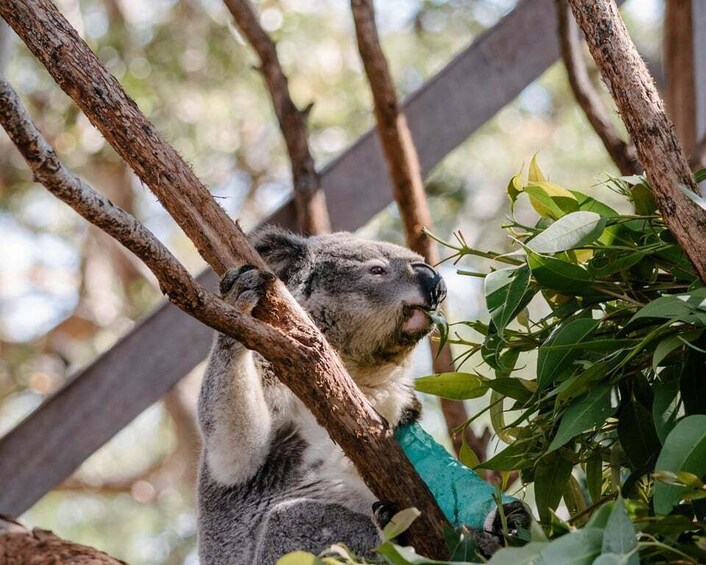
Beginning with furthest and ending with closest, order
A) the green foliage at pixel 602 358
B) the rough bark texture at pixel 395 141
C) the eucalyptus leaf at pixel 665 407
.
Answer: the rough bark texture at pixel 395 141
the eucalyptus leaf at pixel 665 407
the green foliage at pixel 602 358

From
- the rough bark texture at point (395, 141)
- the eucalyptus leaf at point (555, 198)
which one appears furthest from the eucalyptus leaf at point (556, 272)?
the rough bark texture at point (395, 141)

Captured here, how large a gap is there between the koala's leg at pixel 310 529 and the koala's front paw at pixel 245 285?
73 centimetres

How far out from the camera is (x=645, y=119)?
161 cm

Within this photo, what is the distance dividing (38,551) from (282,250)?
126 cm

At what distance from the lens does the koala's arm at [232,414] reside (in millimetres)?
2217

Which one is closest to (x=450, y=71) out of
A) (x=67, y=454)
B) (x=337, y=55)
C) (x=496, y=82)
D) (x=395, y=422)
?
(x=496, y=82)

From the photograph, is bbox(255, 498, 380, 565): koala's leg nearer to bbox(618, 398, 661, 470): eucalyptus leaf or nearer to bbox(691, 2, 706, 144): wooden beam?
bbox(618, 398, 661, 470): eucalyptus leaf

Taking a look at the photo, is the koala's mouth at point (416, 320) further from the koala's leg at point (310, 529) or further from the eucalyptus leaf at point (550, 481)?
the eucalyptus leaf at point (550, 481)

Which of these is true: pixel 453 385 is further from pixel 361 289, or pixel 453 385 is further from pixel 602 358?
pixel 361 289

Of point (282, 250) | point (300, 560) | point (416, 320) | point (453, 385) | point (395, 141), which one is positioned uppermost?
point (395, 141)

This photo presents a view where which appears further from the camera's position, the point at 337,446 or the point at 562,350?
the point at 337,446

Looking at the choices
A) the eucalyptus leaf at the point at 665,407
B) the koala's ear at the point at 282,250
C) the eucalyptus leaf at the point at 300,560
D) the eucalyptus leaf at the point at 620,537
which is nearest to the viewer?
the eucalyptus leaf at the point at 620,537

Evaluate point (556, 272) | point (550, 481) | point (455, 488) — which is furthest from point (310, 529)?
point (556, 272)

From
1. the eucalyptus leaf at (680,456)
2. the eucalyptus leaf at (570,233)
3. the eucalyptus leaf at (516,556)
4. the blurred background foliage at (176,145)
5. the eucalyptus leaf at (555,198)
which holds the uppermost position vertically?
the blurred background foliage at (176,145)
